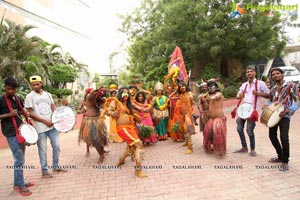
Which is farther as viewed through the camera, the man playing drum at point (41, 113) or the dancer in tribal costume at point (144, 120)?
the dancer in tribal costume at point (144, 120)

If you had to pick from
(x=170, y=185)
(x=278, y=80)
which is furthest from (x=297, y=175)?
(x=170, y=185)

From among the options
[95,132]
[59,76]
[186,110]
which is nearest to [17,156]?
[95,132]

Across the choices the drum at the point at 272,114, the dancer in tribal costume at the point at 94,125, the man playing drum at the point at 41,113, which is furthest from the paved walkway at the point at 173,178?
the drum at the point at 272,114

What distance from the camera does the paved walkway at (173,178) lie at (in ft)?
11.1

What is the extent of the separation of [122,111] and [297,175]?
310 cm

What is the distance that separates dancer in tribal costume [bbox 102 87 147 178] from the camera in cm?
406

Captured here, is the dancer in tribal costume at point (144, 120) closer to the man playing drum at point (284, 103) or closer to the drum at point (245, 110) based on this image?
the drum at point (245, 110)

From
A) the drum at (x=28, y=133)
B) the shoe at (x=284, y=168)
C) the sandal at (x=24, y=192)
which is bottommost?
the sandal at (x=24, y=192)

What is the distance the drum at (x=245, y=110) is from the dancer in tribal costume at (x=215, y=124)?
37 centimetres

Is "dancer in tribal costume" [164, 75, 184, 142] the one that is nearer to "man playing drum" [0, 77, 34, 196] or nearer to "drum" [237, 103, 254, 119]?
"drum" [237, 103, 254, 119]

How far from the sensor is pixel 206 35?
12.2 metres

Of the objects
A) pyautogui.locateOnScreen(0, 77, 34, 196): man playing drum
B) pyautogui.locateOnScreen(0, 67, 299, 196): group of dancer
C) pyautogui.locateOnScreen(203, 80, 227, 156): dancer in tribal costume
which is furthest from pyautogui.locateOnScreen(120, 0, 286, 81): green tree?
pyautogui.locateOnScreen(0, 77, 34, 196): man playing drum

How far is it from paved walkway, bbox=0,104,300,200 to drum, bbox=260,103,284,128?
2.78 feet

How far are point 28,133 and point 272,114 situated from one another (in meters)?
3.94
